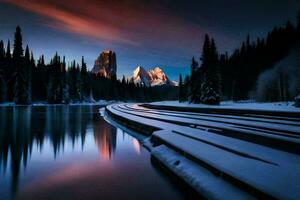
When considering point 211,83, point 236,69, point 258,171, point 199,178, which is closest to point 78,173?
point 199,178

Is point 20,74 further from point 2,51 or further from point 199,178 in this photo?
point 199,178

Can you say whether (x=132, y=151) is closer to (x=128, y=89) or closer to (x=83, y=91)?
(x=83, y=91)

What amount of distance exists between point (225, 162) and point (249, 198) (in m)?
1.92

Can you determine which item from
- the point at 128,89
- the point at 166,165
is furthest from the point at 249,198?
the point at 128,89

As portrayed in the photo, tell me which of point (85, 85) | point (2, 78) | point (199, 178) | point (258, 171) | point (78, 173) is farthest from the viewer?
point (85, 85)

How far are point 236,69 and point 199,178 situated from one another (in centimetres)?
7824

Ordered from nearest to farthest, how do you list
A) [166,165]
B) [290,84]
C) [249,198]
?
[249,198], [166,165], [290,84]

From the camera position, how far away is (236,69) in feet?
260

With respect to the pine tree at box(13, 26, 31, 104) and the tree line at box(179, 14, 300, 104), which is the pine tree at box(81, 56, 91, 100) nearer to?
the pine tree at box(13, 26, 31, 104)

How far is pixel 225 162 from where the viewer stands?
666 cm

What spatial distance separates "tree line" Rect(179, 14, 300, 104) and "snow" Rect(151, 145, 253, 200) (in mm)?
39003

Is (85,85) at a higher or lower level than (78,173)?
higher

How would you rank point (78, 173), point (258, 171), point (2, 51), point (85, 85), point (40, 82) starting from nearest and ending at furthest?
point (258, 171) < point (78, 173) < point (2, 51) < point (40, 82) < point (85, 85)

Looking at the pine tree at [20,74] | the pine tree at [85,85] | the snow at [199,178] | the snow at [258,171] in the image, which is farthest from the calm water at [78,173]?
the pine tree at [85,85]
